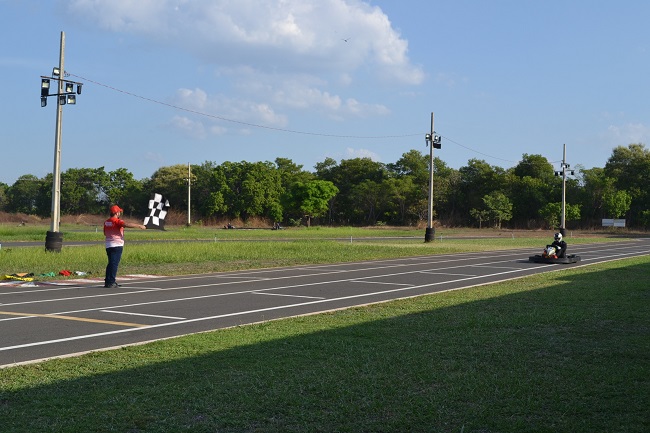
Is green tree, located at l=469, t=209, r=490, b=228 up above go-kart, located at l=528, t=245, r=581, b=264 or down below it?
above

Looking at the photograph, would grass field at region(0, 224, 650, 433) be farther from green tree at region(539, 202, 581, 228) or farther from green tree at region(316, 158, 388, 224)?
green tree at region(316, 158, 388, 224)

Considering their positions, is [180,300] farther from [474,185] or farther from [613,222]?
[474,185]

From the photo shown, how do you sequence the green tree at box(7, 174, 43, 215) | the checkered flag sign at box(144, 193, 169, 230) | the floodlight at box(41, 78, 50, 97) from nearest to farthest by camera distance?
the checkered flag sign at box(144, 193, 169, 230) < the floodlight at box(41, 78, 50, 97) < the green tree at box(7, 174, 43, 215)

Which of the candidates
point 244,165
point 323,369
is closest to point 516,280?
point 323,369

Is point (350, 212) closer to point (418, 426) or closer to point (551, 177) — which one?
point (551, 177)

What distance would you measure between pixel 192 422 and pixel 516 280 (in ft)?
48.0

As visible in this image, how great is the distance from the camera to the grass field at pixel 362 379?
204 inches

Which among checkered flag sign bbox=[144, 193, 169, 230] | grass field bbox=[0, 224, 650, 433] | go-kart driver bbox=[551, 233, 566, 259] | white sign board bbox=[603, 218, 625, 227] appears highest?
white sign board bbox=[603, 218, 625, 227]

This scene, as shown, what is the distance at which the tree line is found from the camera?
279 feet

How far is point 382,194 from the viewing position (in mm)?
91250

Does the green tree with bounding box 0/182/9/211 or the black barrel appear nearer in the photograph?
the black barrel

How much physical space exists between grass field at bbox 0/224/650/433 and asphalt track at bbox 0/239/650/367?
3.70ft

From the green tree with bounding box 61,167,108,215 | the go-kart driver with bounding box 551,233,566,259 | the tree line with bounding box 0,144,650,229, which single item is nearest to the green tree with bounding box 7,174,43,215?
the tree line with bounding box 0,144,650,229

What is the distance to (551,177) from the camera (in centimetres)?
9069
